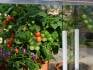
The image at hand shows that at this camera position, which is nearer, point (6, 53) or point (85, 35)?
point (85, 35)

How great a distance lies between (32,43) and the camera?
5.74 ft

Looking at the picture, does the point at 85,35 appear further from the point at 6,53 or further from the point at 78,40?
the point at 6,53

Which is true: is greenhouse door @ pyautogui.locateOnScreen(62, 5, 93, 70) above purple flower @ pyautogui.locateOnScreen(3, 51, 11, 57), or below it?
above

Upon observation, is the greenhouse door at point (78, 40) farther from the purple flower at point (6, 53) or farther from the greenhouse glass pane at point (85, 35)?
the purple flower at point (6, 53)

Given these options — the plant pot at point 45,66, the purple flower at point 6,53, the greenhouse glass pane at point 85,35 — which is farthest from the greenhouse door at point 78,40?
the purple flower at point 6,53

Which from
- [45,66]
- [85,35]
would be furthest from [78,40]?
[45,66]

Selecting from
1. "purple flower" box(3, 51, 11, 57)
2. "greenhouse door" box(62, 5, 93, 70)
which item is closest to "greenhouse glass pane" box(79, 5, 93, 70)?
"greenhouse door" box(62, 5, 93, 70)

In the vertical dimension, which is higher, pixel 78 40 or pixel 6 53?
pixel 78 40

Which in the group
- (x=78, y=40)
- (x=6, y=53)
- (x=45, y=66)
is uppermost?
(x=78, y=40)

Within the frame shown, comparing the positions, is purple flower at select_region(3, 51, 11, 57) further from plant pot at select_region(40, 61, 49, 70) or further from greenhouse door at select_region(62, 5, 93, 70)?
greenhouse door at select_region(62, 5, 93, 70)

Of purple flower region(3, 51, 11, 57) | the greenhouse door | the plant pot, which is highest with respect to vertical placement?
the greenhouse door

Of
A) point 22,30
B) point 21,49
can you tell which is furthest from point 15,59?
point 22,30

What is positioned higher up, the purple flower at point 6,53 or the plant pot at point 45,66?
the purple flower at point 6,53

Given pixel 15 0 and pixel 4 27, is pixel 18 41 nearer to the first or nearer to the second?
pixel 4 27
